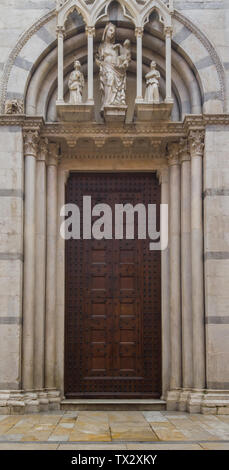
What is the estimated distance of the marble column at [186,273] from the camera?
1236 cm

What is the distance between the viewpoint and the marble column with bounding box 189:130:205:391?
12086 millimetres

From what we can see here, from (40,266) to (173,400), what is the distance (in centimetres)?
369

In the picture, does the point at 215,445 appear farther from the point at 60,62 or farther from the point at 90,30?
the point at 90,30

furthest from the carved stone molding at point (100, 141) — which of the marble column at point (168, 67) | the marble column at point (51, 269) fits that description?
the marble column at point (168, 67)

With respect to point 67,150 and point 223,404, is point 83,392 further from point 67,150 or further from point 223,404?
point 67,150

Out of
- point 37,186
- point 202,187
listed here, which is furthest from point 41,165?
point 202,187

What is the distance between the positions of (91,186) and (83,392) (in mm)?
4279

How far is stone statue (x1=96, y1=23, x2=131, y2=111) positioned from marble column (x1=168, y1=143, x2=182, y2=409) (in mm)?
1554

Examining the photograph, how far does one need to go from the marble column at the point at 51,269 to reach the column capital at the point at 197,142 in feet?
9.16

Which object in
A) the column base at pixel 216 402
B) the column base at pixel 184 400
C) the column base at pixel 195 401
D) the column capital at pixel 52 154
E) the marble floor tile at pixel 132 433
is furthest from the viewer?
the column capital at pixel 52 154

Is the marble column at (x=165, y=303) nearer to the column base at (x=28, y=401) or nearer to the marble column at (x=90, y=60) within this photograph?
the column base at (x=28, y=401)

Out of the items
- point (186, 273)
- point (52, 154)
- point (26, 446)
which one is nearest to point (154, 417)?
point (186, 273)

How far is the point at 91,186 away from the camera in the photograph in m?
13.6

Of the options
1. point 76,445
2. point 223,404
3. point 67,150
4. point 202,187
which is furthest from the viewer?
point 67,150
